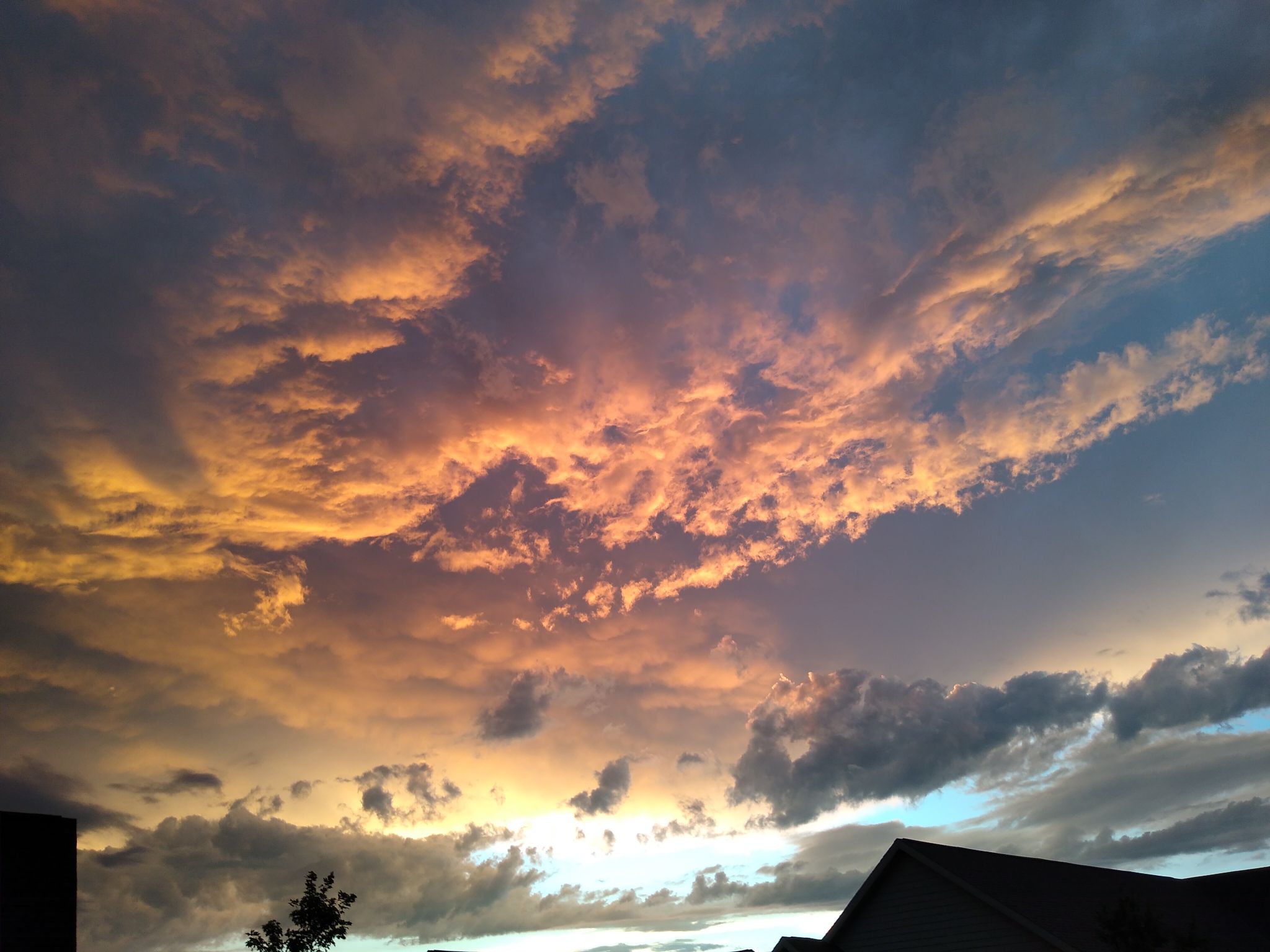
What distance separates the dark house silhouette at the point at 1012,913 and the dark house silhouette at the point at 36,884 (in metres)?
24.0

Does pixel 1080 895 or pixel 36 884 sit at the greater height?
pixel 36 884

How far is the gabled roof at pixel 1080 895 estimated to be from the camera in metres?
27.2

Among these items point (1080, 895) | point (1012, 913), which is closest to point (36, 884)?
point (1012, 913)

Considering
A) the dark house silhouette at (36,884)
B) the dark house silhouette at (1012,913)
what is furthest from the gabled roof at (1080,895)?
the dark house silhouette at (36,884)

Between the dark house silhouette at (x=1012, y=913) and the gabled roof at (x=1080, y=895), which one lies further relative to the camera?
the gabled roof at (x=1080, y=895)

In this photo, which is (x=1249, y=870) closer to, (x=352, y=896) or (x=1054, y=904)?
(x=1054, y=904)

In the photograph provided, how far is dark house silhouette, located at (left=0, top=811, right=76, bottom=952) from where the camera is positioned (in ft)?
86.3

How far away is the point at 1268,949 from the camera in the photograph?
33906 millimetres

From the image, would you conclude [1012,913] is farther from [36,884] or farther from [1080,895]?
[36,884]

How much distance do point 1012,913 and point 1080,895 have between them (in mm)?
7600

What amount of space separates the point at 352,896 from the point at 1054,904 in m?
32.8

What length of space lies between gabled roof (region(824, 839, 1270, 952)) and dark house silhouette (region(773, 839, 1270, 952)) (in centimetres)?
5

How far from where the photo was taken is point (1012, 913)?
26.4m

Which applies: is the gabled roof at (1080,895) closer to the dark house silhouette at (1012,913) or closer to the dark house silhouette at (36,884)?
the dark house silhouette at (1012,913)
